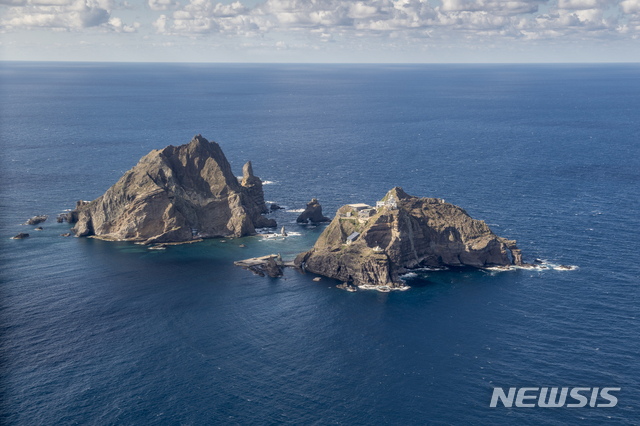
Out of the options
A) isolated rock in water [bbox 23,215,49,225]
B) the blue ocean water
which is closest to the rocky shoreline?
isolated rock in water [bbox 23,215,49,225]

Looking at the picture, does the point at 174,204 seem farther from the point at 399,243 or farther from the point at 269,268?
the point at 399,243

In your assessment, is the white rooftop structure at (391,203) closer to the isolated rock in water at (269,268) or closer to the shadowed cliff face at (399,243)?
the shadowed cliff face at (399,243)

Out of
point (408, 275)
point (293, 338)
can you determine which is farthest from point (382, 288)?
point (293, 338)

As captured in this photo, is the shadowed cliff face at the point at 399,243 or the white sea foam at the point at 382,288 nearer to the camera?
the white sea foam at the point at 382,288
